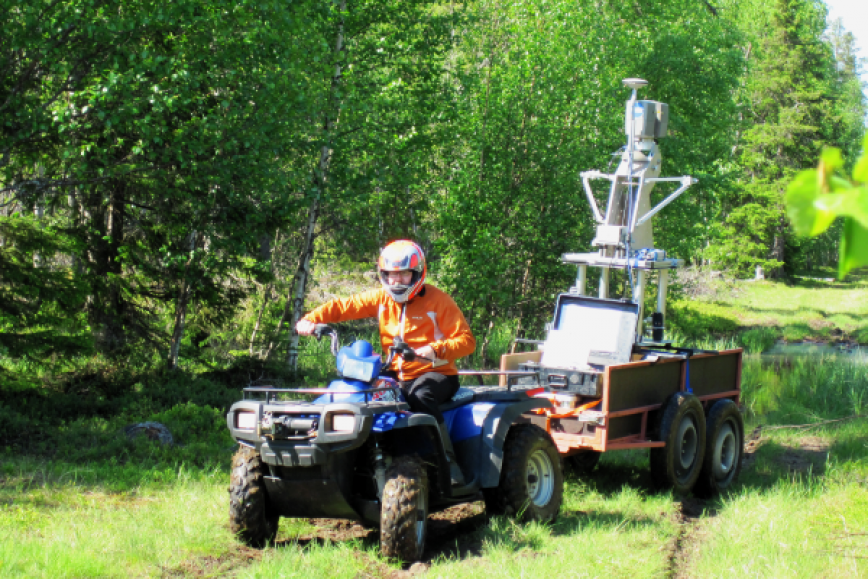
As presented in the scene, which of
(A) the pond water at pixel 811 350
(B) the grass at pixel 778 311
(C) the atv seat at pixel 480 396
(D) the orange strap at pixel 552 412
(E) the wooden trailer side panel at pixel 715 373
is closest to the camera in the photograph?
(C) the atv seat at pixel 480 396

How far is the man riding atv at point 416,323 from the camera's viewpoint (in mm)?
5949

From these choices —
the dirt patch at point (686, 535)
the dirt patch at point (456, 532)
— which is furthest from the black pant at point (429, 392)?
the dirt patch at point (686, 535)

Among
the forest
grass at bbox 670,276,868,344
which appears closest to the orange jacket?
the forest

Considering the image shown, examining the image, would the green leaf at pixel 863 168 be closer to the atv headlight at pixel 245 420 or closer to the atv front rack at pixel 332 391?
the atv front rack at pixel 332 391

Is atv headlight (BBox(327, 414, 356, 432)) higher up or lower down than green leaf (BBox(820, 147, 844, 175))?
lower down

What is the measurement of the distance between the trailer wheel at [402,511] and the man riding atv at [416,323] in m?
0.46

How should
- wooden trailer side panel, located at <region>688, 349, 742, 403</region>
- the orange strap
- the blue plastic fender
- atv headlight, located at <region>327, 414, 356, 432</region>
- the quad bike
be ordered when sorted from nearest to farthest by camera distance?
atv headlight, located at <region>327, 414, 356, 432</region> → the quad bike → the blue plastic fender → the orange strap → wooden trailer side panel, located at <region>688, 349, 742, 403</region>

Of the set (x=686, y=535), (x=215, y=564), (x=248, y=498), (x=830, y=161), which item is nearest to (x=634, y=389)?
(x=686, y=535)

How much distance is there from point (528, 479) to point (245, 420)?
2231 millimetres

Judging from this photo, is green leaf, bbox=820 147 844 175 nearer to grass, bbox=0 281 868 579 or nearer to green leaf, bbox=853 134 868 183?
green leaf, bbox=853 134 868 183

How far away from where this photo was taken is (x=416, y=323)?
6.22 meters

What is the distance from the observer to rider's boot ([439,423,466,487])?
5.98m

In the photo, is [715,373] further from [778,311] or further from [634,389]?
[778,311]

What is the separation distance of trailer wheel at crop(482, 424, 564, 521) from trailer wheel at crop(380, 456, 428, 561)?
0.95 meters
